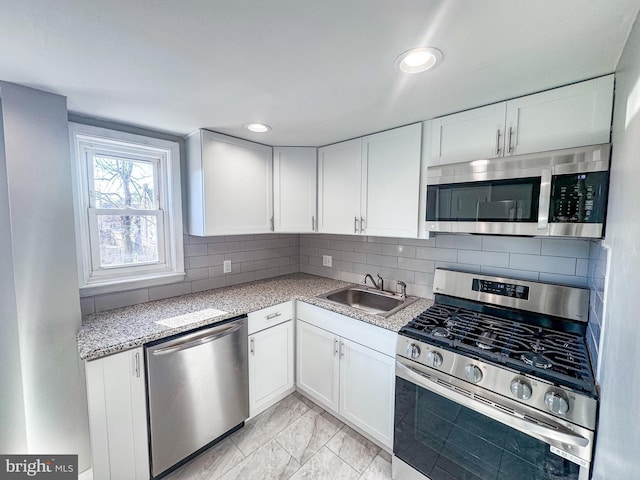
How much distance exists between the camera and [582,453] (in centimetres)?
94

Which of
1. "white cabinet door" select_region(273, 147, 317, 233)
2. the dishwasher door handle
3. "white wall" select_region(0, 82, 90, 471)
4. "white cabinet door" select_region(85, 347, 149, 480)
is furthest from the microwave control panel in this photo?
"white wall" select_region(0, 82, 90, 471)

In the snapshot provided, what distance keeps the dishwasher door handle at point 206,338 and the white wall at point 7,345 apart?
70cm

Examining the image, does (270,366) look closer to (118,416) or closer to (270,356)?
(270,356)

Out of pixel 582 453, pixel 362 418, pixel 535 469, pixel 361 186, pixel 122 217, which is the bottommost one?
pixel 362 418

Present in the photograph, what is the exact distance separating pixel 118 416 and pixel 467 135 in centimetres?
243

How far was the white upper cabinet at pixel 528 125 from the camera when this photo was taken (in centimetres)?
116

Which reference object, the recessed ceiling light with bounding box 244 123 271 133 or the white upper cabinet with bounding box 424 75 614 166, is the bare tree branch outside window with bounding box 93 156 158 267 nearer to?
the recessed ceiling light with bounding box 244 123 271 133

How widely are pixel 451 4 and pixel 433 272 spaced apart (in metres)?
1.61

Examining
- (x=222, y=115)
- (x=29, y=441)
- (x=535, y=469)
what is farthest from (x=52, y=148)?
(x=535, y=469)

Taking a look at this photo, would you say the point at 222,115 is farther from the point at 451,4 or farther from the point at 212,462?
the point at 212,462

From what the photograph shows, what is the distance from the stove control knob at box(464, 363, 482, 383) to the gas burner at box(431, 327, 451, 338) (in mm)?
184

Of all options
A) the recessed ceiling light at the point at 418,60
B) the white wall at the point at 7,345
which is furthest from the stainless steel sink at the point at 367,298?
the white wall at the point at 7,345

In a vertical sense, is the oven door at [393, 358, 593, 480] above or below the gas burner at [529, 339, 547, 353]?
below

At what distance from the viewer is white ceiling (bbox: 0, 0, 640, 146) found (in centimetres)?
79
